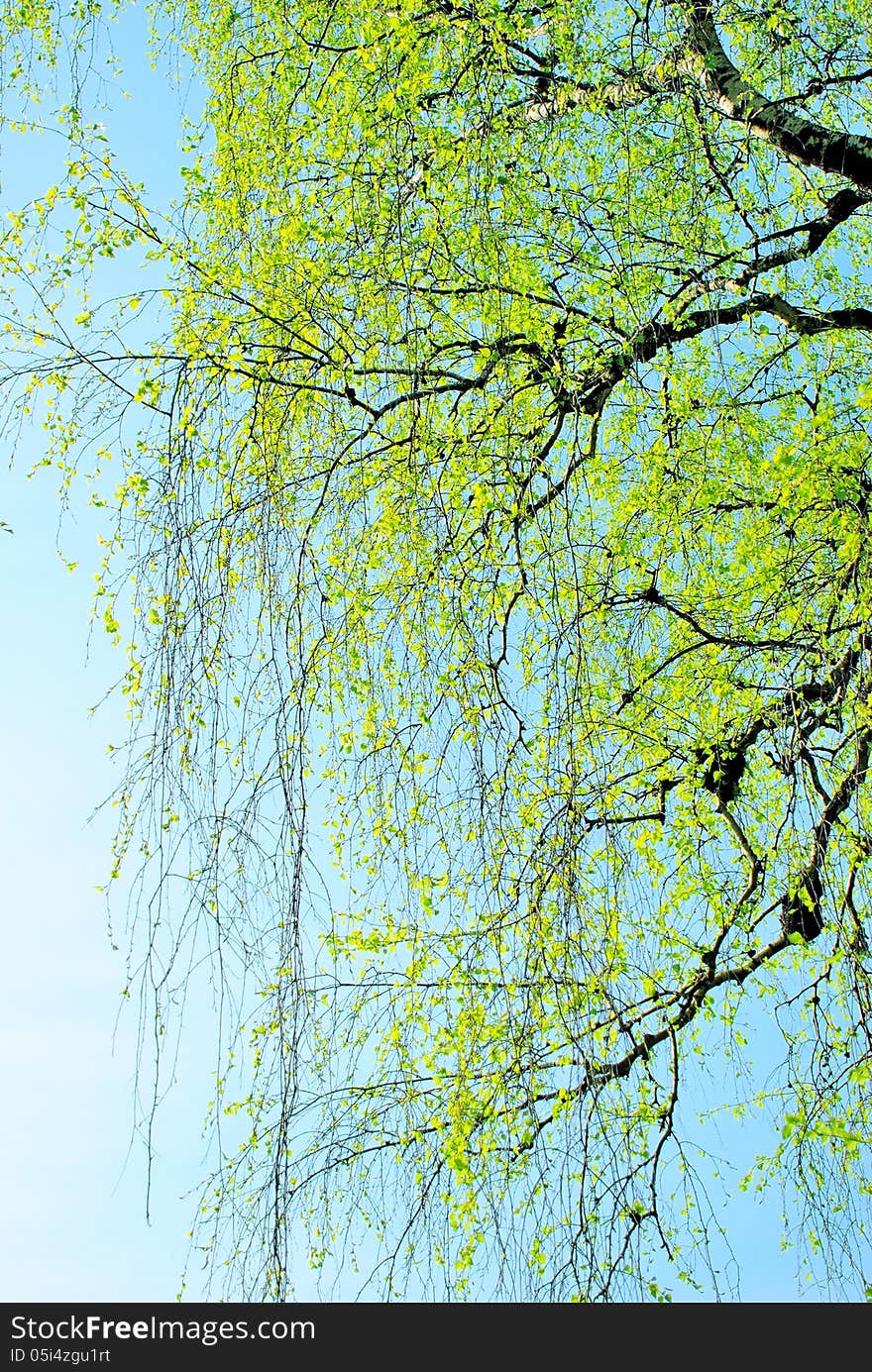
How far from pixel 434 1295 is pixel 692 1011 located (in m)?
2.07

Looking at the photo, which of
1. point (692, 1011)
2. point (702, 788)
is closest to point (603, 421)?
point (702, 788)

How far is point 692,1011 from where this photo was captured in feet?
13.5

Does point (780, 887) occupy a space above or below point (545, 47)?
below

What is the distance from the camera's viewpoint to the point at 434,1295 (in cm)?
225

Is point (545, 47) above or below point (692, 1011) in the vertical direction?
above

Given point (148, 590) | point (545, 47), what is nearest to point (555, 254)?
point (545, 47)

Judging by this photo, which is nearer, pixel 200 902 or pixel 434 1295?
pixel 200 902

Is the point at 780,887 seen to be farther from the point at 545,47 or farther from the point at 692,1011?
the point at 545,47

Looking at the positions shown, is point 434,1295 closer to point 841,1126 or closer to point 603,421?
point 841,1126

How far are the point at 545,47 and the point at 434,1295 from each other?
4299 mm

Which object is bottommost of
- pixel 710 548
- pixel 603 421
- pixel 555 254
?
pixel 710 548
